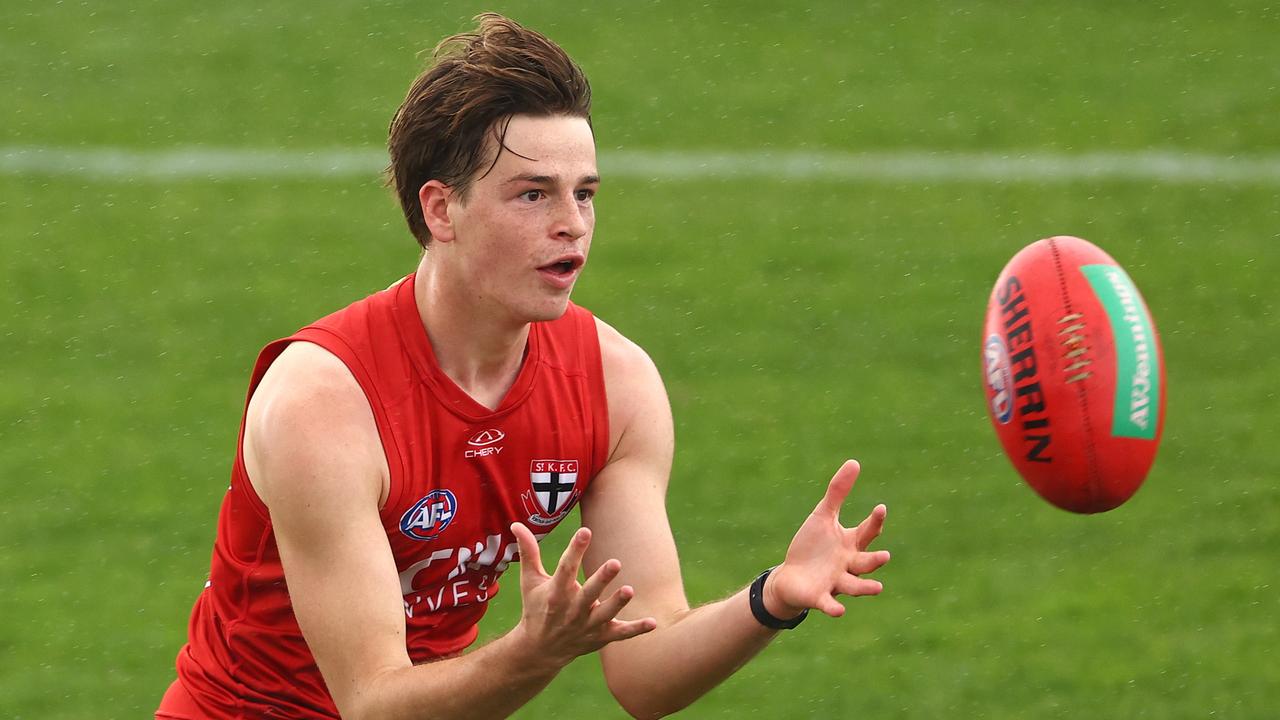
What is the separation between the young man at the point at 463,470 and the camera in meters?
4.47

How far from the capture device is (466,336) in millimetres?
4852

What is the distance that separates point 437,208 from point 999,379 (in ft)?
5.36

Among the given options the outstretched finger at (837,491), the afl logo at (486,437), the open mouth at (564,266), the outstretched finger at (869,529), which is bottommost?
the outstretched finger at (869,529)

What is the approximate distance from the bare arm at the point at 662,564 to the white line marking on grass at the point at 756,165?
842cm

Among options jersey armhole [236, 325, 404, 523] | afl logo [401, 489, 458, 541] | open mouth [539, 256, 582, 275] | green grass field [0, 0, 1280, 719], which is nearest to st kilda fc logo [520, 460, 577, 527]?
afl logo [401, 489, 458, 541]

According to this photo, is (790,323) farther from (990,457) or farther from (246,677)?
(246,677)

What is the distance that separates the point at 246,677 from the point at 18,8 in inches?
487

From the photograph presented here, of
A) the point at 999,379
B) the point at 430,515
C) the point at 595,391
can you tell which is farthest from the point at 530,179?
the point at 999,379

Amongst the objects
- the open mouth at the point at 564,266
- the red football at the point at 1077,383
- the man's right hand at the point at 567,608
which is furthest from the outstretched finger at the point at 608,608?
the red football at the point at 1077,383

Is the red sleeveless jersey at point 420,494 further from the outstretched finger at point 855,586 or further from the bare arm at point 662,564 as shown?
the outstretched finger at point 855,586

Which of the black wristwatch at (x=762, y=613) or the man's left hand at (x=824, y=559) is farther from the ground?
the man's left hand at (x=824, y=559)

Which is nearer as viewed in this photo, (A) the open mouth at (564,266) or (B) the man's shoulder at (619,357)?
(A) the open mouth at (564,266)

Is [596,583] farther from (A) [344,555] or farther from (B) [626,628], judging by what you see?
(A) [344,555]

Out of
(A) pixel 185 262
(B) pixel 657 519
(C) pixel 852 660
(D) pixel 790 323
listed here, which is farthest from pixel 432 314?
(A) pixel 185 262
